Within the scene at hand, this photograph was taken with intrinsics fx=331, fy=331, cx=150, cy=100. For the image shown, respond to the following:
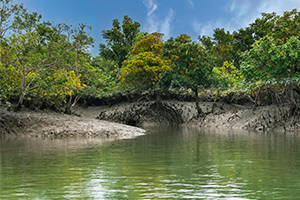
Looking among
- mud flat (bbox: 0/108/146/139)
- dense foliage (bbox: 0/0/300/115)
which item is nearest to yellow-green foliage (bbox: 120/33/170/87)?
dense foliage (bbox: 0/0/300/115)

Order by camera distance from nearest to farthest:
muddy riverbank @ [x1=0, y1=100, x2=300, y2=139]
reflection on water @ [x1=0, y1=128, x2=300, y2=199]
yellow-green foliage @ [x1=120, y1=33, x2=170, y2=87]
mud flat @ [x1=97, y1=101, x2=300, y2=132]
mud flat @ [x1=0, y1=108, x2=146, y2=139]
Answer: reflection on water @ [x1=0, y1=128, x2=300, y2=199], mud flat @ [x1=0, y1=108, x2=146, y2=139], muddy riverbank @ [x1=0, y1=100, x2=300, y2=139], mud flat @ [x1=97, y1=101, x2=300, y2=132], yellow-green foliage @ [x1=120, y1=33, x2=170, y2=87]

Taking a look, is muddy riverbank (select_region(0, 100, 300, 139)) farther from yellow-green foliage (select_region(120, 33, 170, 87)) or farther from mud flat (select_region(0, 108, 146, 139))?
yellow-green foliage (select_region(120, 33, 170, 87))

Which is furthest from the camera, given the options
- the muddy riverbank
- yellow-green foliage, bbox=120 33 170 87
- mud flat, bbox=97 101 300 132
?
yellow-green foliage, bbox=120 33 170 87

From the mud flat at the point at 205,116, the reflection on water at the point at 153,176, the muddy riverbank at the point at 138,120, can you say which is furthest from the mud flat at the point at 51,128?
the mud flat at the point at 205,116

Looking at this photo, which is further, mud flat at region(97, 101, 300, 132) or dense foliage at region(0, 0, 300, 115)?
mud flat at region(97, 101, 300, 132)

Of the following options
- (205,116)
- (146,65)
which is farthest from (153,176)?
(146,65)

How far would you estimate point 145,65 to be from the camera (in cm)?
4034

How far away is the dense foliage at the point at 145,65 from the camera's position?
24641mm

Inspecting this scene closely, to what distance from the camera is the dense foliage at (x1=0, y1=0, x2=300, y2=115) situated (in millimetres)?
24641

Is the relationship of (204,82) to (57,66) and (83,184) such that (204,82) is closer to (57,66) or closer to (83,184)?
(57,66)

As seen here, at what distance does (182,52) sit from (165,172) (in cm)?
2832

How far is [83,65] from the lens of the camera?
35.0 meters

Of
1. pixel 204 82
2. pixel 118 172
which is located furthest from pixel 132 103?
pixel 118 172

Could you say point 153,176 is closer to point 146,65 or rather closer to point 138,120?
point 146,65
